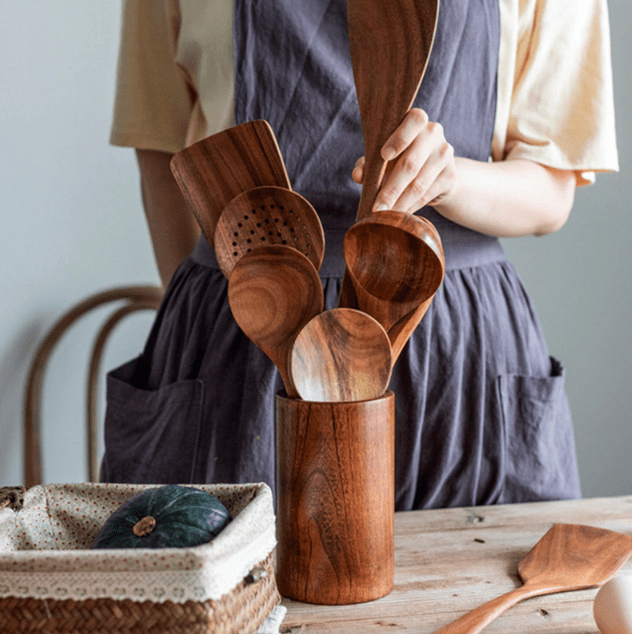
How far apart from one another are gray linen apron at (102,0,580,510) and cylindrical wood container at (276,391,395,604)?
0.81ft

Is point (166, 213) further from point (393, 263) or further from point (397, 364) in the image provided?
point (393, 263)

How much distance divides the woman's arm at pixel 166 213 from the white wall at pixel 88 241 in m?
0.53

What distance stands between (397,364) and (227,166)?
1.01ft

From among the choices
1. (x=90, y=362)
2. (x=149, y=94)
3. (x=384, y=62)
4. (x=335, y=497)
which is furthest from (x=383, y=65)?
(x=90, y=362)

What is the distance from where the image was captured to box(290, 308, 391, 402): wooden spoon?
43cm

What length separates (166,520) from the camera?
0.37 m

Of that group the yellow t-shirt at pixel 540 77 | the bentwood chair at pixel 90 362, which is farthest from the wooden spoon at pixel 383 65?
the bentwood chair at pixel 90 362

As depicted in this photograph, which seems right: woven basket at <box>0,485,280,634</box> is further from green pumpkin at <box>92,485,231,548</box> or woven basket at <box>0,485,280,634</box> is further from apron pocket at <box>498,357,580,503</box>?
apron pocket at <box>498,357,580,503</box>

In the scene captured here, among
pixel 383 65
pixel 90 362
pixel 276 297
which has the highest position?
pixel 383 65

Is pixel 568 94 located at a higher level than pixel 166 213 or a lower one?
higher

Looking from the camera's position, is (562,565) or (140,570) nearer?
(140,570)

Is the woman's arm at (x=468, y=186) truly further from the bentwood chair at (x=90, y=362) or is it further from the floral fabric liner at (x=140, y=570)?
the bentwood chair at (x=90, y=362)

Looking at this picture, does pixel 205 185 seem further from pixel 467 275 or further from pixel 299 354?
pixel 467 275

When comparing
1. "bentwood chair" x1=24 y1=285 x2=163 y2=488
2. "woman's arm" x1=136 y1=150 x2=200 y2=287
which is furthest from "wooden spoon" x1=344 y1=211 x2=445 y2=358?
"bentwood chair" x1=24 y1=285 x2=163 y2=488
